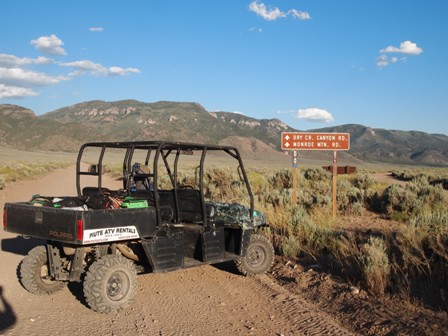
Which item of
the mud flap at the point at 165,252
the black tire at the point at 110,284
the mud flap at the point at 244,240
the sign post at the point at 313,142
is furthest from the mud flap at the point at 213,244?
the sign post at the point at 313,142

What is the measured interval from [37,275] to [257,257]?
3396 millimetres

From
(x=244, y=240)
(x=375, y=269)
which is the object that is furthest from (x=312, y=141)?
(x=375, y=269)

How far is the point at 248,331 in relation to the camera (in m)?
5.36

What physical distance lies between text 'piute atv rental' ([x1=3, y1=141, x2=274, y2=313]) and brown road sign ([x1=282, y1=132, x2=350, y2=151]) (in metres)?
6.14

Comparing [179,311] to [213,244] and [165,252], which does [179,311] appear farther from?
[213,244]

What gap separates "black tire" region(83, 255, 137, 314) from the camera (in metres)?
5.74

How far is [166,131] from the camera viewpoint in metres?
140

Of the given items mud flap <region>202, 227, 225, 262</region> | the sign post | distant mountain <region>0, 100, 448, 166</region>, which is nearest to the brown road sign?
the sign post

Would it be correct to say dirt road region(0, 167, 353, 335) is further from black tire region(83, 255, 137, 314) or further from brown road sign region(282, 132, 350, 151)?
brown road sign region(282, 132, 350, 151)

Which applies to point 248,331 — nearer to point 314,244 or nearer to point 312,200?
point 314,244

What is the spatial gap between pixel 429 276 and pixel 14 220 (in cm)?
585

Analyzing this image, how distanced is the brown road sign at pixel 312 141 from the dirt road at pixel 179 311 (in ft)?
22.4

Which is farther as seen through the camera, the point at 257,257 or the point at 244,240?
the point at 257,257

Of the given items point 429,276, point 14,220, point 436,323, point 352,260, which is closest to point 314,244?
point 352,260
